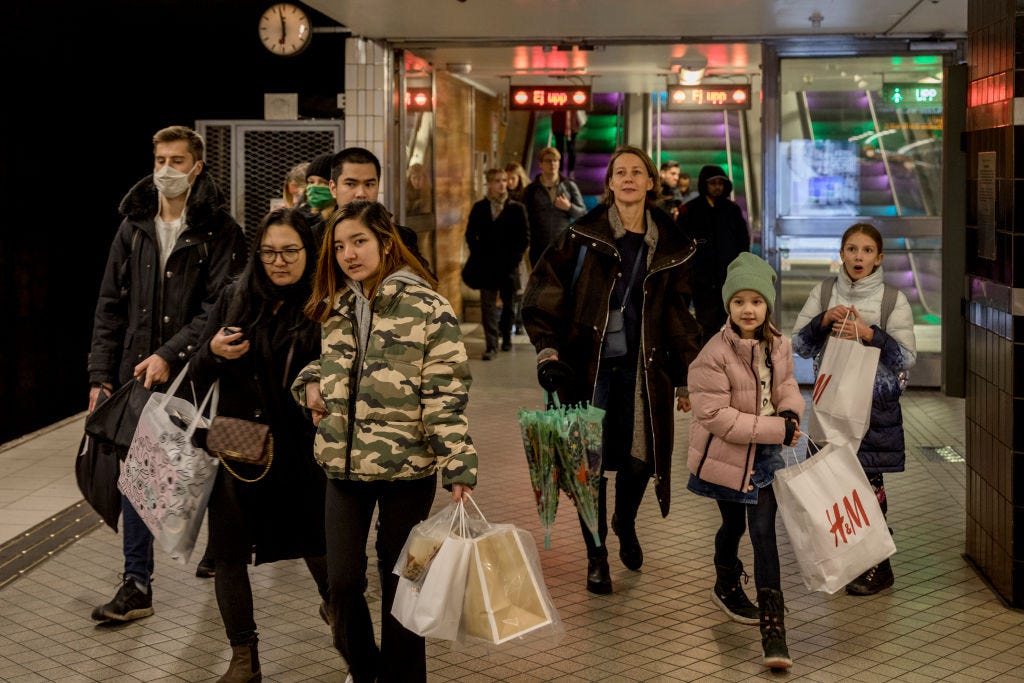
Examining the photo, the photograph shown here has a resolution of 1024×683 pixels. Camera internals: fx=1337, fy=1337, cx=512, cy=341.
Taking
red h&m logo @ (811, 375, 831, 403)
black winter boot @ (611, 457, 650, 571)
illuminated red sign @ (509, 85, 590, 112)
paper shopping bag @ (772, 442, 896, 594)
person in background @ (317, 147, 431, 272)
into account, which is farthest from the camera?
illuminated red sign @ (509, 85, 590, 112)

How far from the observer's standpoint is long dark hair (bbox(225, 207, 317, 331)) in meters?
4.65

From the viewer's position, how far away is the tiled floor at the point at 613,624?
488 centimetres

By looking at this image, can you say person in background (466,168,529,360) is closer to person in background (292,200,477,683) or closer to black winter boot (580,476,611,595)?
black winter boot (580,476,611,595)

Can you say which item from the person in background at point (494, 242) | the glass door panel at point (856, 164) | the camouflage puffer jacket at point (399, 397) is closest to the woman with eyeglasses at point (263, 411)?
the camouflage puffer jacket at point (399, 397)

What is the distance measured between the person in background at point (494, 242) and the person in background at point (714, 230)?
2.63 m

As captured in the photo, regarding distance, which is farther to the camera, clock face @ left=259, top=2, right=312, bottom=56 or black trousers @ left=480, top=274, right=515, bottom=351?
black trousers @ left=480, top=274, right=515, bottom=351

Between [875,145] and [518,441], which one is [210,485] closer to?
[518,441]

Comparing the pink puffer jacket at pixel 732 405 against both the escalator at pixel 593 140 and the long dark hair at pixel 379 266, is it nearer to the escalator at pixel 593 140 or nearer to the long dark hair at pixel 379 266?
the long dark hair at pixel 379 266

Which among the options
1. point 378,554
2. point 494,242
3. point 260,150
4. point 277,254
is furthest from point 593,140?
point 378,554

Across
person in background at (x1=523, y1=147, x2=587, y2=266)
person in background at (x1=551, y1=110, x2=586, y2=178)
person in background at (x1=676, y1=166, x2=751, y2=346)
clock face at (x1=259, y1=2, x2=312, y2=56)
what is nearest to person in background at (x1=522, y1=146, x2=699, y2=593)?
person in background at (x1=676, y1=166, x2=751, y2=346)

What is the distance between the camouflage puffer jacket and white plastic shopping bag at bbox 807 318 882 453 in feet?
6.67

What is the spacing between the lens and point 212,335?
4.79 metres

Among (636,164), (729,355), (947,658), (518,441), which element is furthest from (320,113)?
(947,658)

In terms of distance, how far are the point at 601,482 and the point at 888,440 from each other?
1269 mm
